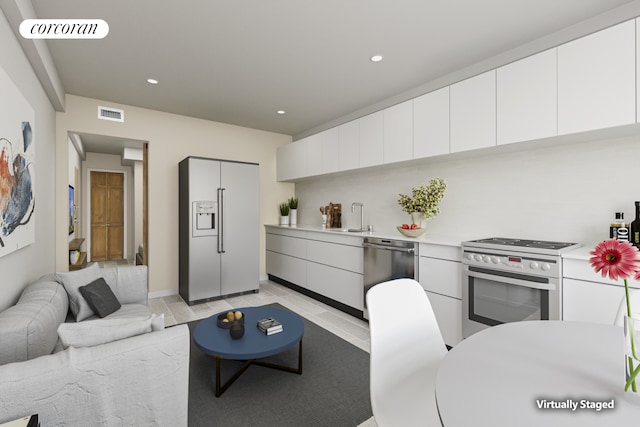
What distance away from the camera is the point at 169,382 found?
146cm

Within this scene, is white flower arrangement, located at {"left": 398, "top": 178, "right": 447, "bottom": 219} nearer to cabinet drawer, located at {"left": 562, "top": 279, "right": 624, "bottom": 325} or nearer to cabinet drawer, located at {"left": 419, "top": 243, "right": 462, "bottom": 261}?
cabinet drawer, located at {"left": 419, "top": 243, "right": 462, "bottom": 261}

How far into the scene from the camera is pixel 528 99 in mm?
2354

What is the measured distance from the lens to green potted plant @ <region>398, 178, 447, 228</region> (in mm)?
3289

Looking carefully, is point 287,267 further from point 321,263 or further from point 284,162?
point 284,162

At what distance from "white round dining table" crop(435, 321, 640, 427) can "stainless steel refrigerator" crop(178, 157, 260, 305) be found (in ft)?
12.5

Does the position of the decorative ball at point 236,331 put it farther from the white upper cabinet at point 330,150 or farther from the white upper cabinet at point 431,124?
the white upper cabinet at point 330,150

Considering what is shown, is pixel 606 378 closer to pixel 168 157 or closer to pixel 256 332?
pixel 256 332

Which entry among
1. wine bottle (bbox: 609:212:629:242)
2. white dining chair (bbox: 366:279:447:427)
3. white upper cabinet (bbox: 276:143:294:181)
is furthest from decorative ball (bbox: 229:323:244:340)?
white upper cabinet (bbox: 276:143:294:181)

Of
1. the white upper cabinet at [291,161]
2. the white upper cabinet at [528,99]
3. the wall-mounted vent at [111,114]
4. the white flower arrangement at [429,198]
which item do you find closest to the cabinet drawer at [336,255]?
the white flower arrangement at [429,198]

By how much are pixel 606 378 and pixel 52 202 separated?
4793mm

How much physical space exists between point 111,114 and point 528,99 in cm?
477

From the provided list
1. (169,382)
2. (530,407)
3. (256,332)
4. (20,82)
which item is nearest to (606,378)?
(530,407)

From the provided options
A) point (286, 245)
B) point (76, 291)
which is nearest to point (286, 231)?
point (286, 245)

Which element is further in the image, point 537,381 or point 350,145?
point 350,145
